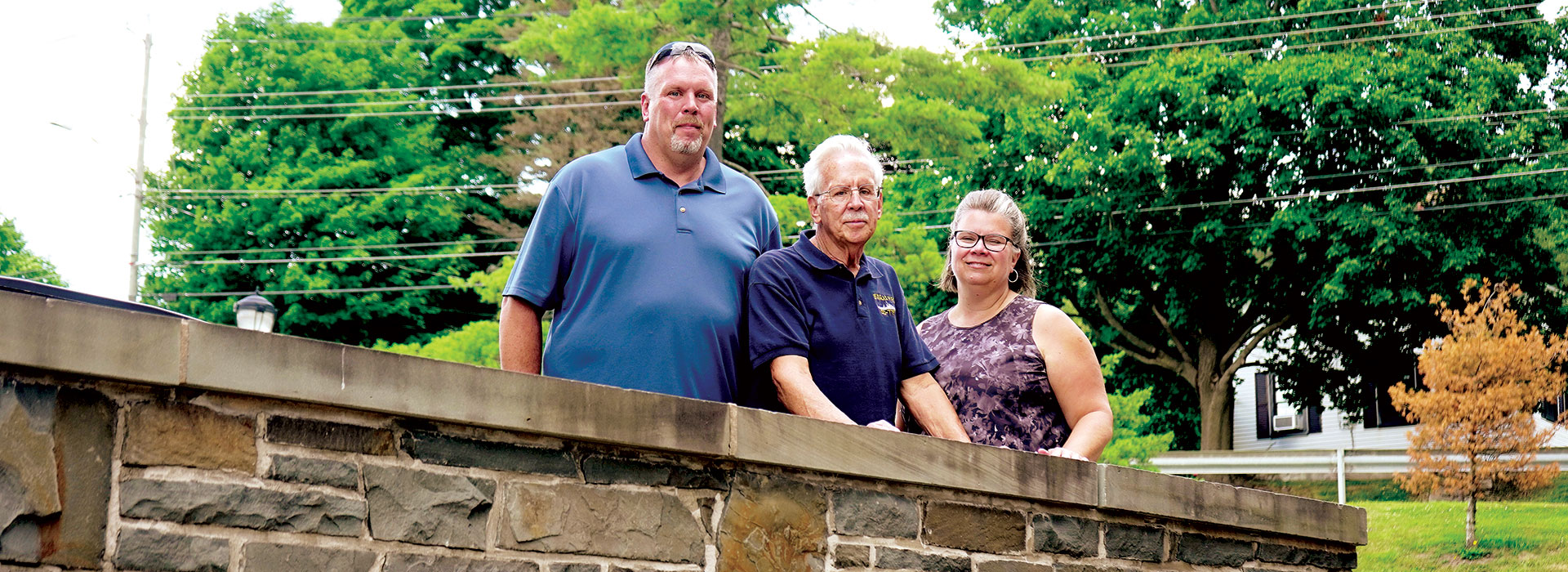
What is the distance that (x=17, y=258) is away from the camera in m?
43.1

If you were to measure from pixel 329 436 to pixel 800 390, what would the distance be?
122 cm

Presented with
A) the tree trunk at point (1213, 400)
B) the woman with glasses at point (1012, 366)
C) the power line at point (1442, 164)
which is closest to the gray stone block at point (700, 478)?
the woman with glasses at point (1012, 366)

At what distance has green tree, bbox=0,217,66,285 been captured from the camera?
41781mm

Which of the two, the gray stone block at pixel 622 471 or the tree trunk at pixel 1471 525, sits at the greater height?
the gray stone block at pixel 622 471

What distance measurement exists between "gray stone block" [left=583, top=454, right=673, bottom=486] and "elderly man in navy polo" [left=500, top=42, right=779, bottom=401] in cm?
28

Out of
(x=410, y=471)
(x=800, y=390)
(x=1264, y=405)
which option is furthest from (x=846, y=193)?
(x=1264, y=405)

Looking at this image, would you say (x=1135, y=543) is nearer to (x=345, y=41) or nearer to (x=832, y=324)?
(x=832, y=324)

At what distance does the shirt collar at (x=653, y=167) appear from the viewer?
357 centimetres

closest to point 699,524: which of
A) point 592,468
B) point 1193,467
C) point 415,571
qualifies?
point 592,468

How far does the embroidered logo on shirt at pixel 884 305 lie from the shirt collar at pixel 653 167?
1.63 ft

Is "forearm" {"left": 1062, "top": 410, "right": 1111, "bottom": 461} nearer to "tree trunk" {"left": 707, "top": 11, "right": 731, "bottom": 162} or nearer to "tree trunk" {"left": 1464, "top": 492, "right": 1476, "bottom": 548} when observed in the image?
"tree trunk" {"left": 707, "top": 11, "right": 731, "bottom": 162}

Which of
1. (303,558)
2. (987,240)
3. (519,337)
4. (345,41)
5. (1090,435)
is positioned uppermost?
(345,41)

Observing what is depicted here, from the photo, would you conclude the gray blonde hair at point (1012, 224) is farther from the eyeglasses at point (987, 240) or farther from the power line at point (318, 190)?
the power line at point (318, 190)

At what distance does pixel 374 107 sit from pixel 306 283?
308 centimetres
